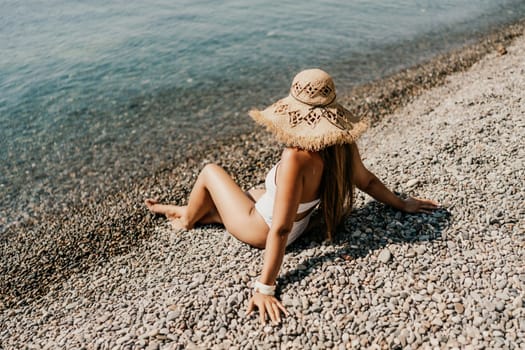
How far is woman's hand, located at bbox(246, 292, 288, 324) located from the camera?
4.72 metres

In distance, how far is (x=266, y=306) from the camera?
15.7 ft

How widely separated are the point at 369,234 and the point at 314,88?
2.51m

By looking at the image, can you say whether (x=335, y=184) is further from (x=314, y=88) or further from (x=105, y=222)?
(x=105, y=222)

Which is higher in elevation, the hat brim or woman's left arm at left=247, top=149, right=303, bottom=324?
the hat brim

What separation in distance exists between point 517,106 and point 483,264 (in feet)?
15.8

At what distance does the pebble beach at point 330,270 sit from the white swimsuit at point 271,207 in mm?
334

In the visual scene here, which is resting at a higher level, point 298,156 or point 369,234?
point 298,156

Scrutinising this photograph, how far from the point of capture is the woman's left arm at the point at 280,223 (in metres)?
4.25

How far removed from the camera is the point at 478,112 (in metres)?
8.61


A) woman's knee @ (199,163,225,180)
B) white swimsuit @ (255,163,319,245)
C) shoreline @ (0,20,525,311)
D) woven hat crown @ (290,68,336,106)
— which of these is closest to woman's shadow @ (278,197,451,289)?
white swimsuit @ (255,163,319,245)

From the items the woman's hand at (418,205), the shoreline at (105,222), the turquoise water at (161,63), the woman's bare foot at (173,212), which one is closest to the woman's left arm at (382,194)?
the woman's hand at (418,205)

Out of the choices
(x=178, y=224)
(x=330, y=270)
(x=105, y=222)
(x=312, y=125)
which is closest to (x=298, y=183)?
(x=312, y=125)

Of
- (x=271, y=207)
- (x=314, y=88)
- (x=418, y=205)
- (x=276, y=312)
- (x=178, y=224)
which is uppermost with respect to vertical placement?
(x=314, y=88)

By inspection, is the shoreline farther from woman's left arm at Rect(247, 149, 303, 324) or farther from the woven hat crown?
the woven hat crown
